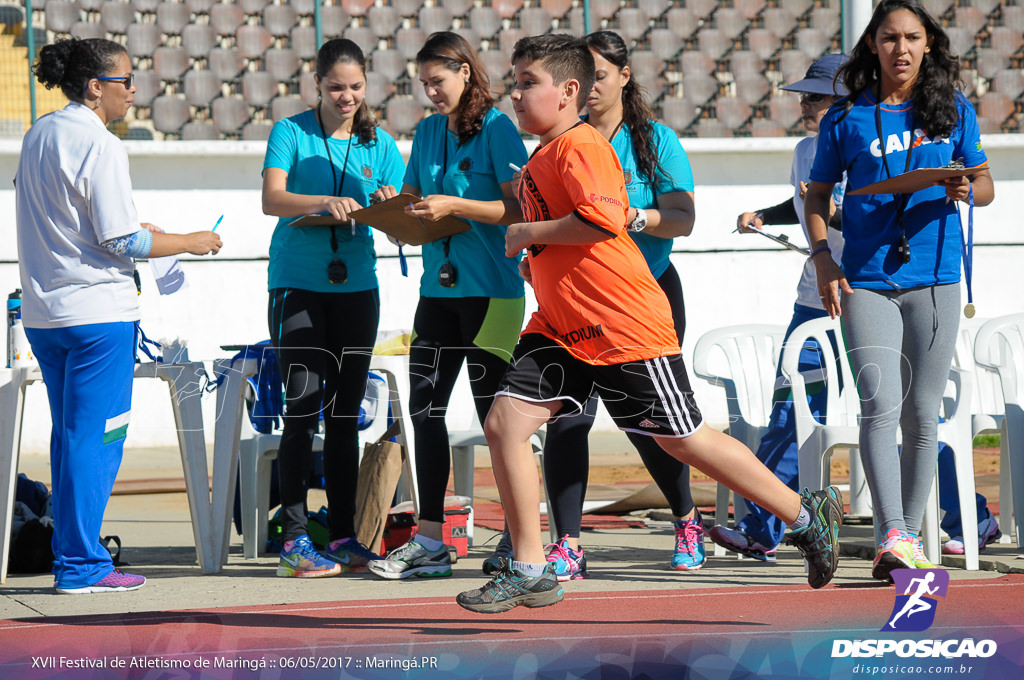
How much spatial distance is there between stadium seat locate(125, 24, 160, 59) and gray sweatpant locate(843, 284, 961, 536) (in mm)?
9200

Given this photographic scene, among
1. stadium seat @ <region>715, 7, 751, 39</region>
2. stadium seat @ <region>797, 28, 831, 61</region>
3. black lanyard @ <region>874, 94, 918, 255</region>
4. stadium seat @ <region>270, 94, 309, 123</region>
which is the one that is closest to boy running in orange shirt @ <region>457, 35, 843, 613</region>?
black lanyard @ <region>874, 94, 918, 255</region>

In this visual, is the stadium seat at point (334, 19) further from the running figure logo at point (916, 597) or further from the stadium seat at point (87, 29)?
the running figure logo at point (916, 597)

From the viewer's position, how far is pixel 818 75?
539 cm

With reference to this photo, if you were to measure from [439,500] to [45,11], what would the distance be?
8.67 m

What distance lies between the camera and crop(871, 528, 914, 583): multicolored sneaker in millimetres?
4145

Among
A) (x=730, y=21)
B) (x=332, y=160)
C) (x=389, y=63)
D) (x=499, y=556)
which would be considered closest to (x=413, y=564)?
(x=499, y=556)

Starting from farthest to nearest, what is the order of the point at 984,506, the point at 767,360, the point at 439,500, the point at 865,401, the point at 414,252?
the point at 414,252 < the point at 767,360 < the point at 984,506 < the point at 439,500 < the point at 865,401

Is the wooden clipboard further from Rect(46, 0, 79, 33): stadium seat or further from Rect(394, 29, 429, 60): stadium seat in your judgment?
Rect(46, 0, 79, 33): stadium seat

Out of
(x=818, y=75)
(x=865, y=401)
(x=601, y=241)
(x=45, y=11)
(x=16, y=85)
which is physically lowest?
(x=865, y=401)

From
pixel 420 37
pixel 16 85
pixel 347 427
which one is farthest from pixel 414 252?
pixel 347 427

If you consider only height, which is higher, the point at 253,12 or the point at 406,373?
the point at 253,12

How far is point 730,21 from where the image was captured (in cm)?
1283

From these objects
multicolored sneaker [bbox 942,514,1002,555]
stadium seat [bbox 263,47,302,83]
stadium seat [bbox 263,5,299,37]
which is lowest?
multicolored sneaker [bbox 942,514,1002,555]

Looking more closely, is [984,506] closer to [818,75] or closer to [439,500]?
[818,75]
